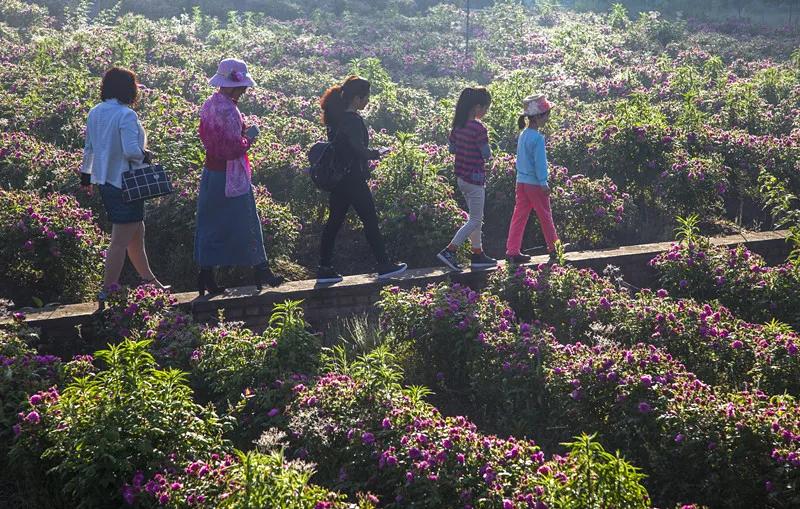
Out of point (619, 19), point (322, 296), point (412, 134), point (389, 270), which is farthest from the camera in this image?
point (619, 19)

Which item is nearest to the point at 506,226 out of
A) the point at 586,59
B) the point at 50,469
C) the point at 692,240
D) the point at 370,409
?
the point at 692,240

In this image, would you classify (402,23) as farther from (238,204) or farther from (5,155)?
(238,204)

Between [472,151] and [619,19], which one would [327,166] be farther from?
[619,19]

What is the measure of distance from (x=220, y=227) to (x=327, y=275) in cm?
83

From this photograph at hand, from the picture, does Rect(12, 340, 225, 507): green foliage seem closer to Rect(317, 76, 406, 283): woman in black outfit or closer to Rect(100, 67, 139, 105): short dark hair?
Rect(100, 67, 139, 105): short dark hair

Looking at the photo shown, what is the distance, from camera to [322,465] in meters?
4.59

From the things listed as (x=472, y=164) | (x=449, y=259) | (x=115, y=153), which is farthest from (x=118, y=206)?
(x=472, y=164)

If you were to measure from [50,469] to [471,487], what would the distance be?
1886 mm

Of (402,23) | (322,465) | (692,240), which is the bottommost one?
(322,465)

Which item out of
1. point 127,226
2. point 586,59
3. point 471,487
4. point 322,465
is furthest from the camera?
point 586,59

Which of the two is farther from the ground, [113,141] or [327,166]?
[113,141]

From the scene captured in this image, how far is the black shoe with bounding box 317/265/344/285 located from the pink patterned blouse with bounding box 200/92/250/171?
100 centimetres

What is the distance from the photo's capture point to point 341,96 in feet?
22.4

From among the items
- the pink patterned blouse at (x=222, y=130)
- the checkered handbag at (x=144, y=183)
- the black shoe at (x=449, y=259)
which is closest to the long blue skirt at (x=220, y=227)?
the pink patterned blouse at (x=222, y=130)
